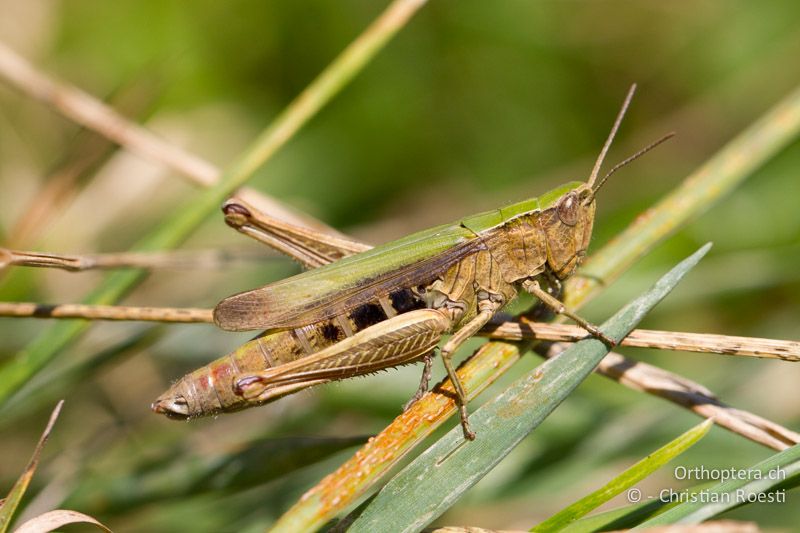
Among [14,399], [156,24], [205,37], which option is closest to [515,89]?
[205,37]

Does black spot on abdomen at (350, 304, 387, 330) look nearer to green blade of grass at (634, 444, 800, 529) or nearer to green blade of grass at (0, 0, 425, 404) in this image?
green blade of grass at (0, 0, 425, 404)

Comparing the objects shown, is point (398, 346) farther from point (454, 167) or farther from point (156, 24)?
point (156, 24)

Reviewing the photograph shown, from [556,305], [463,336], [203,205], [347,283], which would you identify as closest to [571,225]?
[556,305]

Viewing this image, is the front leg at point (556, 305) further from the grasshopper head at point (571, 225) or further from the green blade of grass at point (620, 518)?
the green blade of grass at point (620, 518)

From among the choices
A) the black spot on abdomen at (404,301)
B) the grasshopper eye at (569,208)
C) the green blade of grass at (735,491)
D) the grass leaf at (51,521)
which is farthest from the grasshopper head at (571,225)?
the grass leaf at (51,521)

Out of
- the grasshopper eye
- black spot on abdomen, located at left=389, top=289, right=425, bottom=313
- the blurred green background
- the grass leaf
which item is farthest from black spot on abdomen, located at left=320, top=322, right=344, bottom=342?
the blurred green background

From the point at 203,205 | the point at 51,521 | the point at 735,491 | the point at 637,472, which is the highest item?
the point at 203,205

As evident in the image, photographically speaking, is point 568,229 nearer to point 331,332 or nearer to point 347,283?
point 347,283
